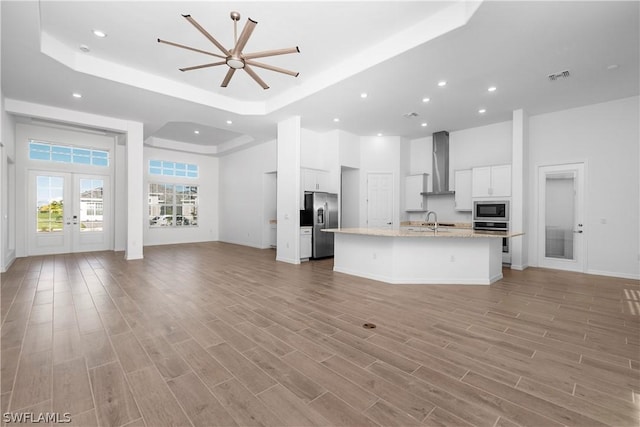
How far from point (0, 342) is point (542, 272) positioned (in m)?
8.33

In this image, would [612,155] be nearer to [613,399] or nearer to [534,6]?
[534,6]

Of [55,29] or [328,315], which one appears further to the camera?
[55,29]

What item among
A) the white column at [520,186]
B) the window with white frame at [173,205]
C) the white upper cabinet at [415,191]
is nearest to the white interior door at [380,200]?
the white upper cabinet at [415,191]

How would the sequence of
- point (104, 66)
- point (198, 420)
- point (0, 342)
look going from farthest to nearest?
point (104, 66) < point (0, 342) < point (198, 420)

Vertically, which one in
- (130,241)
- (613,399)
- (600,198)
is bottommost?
(613,399)

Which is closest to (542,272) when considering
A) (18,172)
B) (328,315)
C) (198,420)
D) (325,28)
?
(328,315)

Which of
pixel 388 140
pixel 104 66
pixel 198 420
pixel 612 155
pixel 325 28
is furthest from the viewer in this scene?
pixel 388 140

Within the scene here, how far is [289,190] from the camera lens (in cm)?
699

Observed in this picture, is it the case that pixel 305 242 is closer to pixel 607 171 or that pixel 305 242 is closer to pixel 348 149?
pixel 348 149

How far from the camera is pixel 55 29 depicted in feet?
13.3

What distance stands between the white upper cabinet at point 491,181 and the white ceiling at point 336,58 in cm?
126

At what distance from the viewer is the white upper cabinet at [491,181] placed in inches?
265

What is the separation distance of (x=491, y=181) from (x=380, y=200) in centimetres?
288

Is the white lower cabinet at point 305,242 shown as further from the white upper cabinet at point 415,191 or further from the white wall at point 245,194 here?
the white upper cabinet at point 415,191
